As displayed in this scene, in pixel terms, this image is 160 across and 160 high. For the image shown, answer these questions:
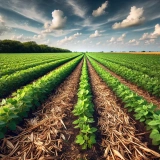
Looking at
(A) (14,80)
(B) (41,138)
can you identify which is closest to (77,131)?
(B) (41,138)

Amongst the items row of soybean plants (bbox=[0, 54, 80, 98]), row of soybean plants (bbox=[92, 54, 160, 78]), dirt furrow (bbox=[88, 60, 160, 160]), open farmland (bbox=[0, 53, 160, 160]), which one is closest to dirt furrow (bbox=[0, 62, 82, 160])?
open farmland (bbox=[0, 53, 160, 160])

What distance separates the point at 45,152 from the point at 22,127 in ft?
4.81

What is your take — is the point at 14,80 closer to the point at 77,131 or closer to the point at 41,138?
the point at 41,138

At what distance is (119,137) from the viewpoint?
3.73 metres

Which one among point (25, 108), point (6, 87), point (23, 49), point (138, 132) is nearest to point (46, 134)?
point (25, 108)

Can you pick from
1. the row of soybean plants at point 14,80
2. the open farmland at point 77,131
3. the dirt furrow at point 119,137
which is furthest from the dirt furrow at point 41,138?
the row of soybean plants at point 14,80

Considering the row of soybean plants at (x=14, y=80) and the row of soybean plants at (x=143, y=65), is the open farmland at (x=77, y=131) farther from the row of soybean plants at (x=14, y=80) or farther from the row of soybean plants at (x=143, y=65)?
the row of soybean plants at (x=143, y=65)

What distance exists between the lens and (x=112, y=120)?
4.69 m

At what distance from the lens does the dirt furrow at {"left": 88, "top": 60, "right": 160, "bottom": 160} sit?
10.0 ft

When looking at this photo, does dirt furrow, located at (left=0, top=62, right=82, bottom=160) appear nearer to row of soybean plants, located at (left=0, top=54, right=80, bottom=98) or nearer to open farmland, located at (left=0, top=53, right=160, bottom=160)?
open farmland, located at (left=0, top=53, right=160, bottom=160)

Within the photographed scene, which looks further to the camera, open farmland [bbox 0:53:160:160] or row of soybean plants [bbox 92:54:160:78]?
row of soybean plants [bbox 92:54:160:78]

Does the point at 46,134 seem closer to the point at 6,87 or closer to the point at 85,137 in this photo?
the point at 85,137

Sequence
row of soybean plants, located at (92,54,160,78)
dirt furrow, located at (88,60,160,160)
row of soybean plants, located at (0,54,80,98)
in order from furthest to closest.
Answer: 1. row of soybean plants, located at (92,54,160,78)
2. row of soybean plants, located at (0,54,80,98)
3. dirt furrow, located at (88,60,160,160)

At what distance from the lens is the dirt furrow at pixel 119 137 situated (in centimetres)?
306
